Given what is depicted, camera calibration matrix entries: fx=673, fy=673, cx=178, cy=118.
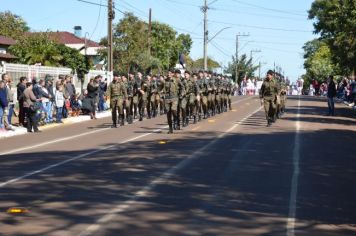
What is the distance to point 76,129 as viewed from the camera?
76.8 ft

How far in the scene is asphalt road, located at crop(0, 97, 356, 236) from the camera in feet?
25.9

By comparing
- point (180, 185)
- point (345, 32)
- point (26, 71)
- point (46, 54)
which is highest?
point (345, 32)

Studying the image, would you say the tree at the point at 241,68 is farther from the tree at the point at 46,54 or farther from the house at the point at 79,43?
the tree at the point at 46,54

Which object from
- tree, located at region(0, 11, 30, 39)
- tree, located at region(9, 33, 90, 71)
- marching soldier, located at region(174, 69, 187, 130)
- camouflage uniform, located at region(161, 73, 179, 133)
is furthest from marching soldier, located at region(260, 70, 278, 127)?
tree, located at region(0, 11, 30, 39)

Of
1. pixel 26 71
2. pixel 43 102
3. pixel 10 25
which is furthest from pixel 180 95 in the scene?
pixel 10 25

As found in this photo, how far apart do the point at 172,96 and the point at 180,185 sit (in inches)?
414

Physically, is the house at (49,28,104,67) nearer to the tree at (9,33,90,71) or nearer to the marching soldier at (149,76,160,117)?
the tree at (9,33,90,71)

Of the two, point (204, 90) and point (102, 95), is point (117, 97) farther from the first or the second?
point (102, 95)

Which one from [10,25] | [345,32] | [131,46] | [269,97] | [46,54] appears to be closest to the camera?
[269,97]

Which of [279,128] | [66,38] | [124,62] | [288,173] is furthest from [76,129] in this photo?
[66,38]

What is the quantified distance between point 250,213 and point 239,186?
6.55 ft

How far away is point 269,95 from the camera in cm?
2397

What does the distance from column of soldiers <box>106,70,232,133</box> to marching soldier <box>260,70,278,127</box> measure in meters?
2.49

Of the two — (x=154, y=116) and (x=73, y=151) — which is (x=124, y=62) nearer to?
(x=154, y=116)
